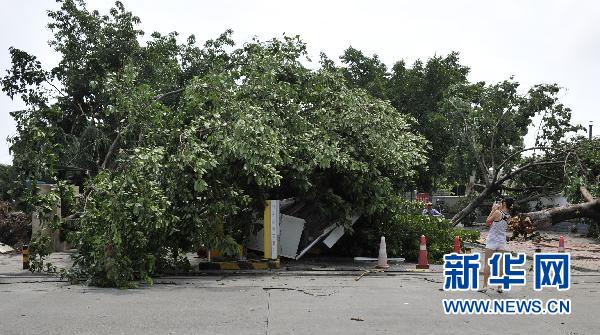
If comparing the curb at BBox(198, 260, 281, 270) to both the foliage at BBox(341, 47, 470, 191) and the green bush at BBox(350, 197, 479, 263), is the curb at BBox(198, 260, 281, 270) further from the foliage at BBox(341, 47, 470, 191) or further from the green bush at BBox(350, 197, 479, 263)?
the foliage at BBox(341, 47, 470, 191)

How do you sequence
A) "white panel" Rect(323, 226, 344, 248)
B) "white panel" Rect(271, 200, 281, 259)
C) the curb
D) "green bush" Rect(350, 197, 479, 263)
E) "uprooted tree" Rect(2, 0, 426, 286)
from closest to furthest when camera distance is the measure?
"uprooted tree" Rect(2, 0, 426, 286)
the curb
"white panel" Rect(271, 200, 281, 259)
"white panel" Rect(323, 226, 344, 248)
"green bush" Rect(350, 197, 479, 263)

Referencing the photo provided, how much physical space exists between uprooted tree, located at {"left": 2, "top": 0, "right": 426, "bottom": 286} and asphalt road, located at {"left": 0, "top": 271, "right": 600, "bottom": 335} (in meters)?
0.95

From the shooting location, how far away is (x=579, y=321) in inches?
285

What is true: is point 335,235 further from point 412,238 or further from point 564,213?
point 564,213

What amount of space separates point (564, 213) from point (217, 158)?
9493 mm

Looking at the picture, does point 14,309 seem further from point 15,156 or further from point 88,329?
point 15,156

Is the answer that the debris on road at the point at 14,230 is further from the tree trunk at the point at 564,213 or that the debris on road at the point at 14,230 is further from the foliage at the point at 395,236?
the tree trunk at the point at 564,213

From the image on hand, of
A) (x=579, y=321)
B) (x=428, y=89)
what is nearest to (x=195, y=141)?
(x=579, y=321)

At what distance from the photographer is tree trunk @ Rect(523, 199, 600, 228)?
15383mm

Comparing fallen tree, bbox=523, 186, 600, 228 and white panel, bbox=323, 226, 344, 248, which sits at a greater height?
fallen tree, bbox=523, 186, 600, 228

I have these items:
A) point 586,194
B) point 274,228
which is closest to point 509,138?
point 586,194

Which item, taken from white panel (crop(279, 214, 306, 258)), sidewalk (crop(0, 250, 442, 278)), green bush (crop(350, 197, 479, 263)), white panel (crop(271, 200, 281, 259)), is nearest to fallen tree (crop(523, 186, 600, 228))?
green bush (crop(350, 197, 479, 263))

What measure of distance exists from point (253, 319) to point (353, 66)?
3168 cm

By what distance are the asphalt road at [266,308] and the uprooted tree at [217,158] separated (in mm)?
947
